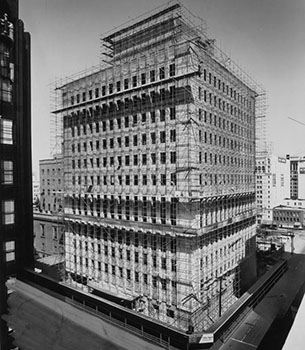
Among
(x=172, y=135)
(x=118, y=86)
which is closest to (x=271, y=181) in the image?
(x=172, y=135)

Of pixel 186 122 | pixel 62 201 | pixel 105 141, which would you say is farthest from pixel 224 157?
pixel 62 201

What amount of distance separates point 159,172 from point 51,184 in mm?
4966

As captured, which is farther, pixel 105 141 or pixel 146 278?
pixel 105 141

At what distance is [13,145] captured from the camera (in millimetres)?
3227

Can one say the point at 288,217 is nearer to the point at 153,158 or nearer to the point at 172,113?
the point at 153,158

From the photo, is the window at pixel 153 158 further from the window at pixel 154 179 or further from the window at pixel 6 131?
the window at pixel 6 131

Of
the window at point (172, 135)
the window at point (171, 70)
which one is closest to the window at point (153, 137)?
the window at point (172, 135)

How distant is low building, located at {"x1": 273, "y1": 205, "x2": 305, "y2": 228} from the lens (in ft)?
60.8

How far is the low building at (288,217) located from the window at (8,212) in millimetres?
18398

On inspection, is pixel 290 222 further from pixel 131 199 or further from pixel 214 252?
pixel 131 199

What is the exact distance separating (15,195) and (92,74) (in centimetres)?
684

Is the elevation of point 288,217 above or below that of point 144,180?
below

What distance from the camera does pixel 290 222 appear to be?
1988 centimetres

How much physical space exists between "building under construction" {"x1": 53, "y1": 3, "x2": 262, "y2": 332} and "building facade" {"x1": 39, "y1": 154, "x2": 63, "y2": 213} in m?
0.34
